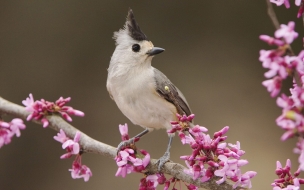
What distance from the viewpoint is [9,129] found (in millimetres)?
833

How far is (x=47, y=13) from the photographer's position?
242cm

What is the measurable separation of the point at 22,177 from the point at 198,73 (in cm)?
114

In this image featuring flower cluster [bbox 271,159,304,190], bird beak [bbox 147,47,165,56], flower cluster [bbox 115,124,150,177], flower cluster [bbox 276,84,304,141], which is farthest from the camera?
bird beak [bbox 147,47,165,56]

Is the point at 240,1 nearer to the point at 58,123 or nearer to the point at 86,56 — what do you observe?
the point at 86,56

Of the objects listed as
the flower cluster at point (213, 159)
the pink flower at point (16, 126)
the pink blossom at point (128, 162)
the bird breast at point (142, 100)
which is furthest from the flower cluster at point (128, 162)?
the bird breast at point (142, 100)

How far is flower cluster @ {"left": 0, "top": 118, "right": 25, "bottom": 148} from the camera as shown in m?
0.81

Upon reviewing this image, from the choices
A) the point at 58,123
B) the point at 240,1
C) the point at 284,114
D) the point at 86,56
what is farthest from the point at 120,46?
the point at 240,1

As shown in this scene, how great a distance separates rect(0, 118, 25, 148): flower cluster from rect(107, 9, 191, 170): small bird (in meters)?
0.54

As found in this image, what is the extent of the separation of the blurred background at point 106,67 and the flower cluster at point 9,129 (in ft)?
5.30

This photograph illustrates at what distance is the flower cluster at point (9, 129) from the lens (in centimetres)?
81

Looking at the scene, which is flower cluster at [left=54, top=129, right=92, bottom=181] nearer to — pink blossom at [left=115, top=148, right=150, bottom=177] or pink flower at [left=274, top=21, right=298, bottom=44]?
pink blossom at [left=115, top=148, right=150, bottom=177]

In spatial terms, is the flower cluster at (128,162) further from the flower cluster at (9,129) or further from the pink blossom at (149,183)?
the flower cluster at (9,129)

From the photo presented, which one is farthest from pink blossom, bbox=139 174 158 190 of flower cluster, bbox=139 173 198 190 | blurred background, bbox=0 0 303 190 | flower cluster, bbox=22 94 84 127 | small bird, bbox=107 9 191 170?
blurred background, bbox=0 0 303 190

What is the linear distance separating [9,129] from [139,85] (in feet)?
1.87
